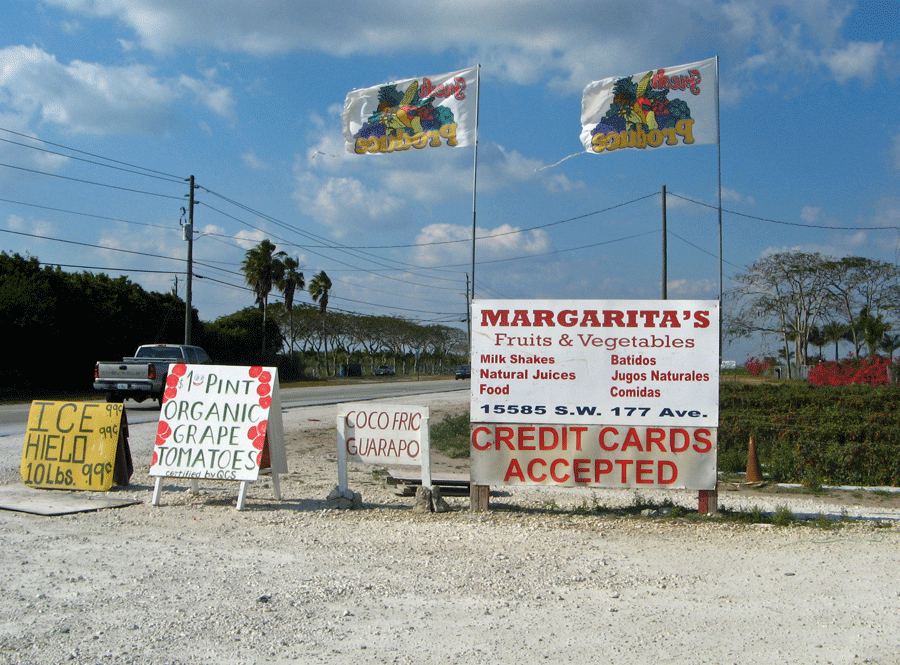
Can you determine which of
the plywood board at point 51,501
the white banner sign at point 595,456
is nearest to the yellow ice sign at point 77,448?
the plywood board at point 51,501

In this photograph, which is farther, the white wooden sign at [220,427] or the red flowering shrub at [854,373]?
the red flowering shrub at [854,373]

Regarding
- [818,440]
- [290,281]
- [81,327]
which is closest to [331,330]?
[290,281]

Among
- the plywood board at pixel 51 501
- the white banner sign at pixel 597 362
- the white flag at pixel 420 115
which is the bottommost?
the plywood board at pixel 51 501

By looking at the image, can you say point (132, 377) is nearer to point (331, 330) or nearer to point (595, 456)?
point (595, 456)

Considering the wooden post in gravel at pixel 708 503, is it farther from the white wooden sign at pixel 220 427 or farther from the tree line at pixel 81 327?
the tree line at pixel 81 327

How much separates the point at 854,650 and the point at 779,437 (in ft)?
37.2

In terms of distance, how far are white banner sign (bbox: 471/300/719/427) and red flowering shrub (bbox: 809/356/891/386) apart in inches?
1134

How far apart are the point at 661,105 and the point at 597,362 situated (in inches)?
228

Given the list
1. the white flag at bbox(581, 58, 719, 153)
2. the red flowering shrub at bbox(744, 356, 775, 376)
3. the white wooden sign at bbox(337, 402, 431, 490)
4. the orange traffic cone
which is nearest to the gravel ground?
the white wooden sign at bbox(337, 402, 431, 490)

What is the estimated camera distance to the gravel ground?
4.36 metres

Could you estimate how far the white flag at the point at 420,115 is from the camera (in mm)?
12578

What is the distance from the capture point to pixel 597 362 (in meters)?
8.23

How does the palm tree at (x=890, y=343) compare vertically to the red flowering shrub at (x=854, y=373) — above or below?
above

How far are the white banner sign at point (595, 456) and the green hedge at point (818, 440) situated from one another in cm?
396
